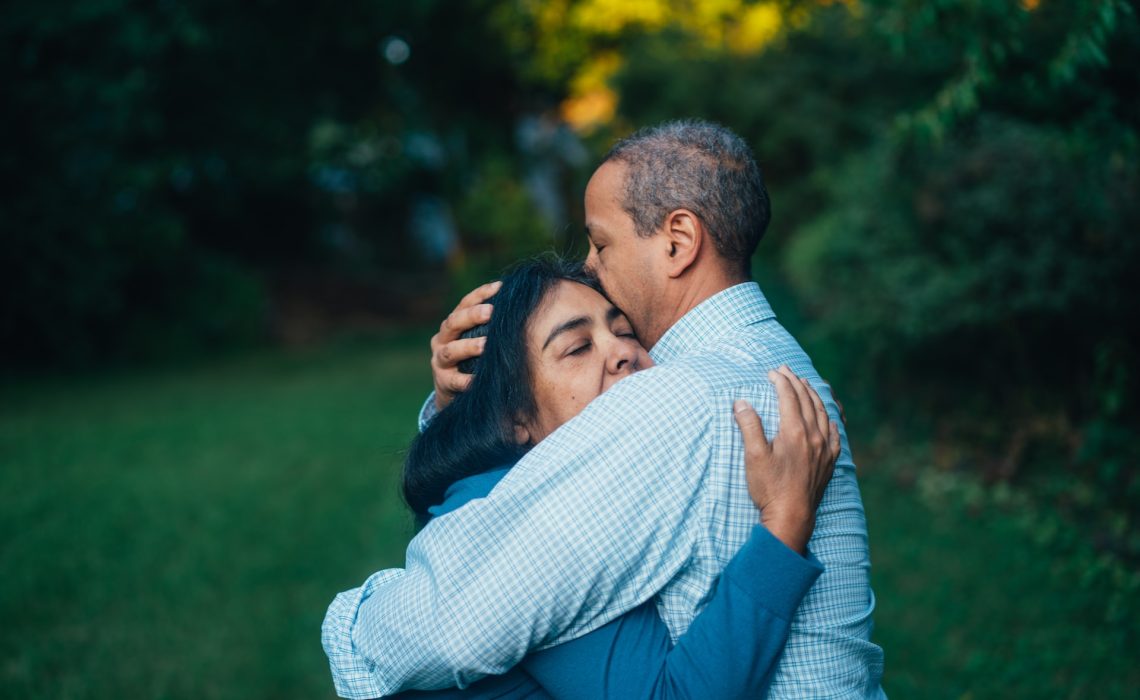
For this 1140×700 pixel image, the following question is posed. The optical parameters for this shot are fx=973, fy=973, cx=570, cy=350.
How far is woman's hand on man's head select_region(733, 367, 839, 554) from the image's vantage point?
197cm

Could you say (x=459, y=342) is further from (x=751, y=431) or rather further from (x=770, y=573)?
(x=770, y=573)

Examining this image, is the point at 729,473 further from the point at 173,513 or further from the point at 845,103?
the point at 845,103

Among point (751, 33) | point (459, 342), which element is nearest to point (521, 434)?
point (459, 342)

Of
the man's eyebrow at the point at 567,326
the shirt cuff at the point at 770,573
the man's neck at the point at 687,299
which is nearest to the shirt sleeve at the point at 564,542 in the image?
the shirt cuff at the point at 770,573

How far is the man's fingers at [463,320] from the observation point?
2576mm

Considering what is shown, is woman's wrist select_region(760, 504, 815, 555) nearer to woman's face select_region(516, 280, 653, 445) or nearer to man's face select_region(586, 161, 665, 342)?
woman's face select_region(516, 280, 653, 445)

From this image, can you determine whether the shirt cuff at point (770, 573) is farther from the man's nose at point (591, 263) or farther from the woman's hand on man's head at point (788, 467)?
the man's nose at point (591, 263)

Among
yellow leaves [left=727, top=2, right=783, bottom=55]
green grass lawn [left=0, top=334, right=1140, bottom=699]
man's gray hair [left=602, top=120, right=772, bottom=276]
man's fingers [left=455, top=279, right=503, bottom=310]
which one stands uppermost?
yellow leaves [left=727, top=2, right=783, bottom=55]

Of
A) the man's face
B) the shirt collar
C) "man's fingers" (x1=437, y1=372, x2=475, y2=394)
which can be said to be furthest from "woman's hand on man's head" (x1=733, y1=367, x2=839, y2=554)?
"man's fingers" (x1=437, y1=372, x2=475, y2=394)

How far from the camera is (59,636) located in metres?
5.88

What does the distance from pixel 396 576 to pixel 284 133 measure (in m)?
20.4

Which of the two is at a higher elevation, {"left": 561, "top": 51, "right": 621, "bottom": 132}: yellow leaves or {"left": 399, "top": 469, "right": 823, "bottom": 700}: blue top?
{"left": 561, "top": 51, "right": 621, "bottom": 132}: yellow leaves

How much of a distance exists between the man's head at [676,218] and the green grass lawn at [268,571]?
1082 mm

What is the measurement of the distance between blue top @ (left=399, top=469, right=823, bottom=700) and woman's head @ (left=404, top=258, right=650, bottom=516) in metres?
0.56
